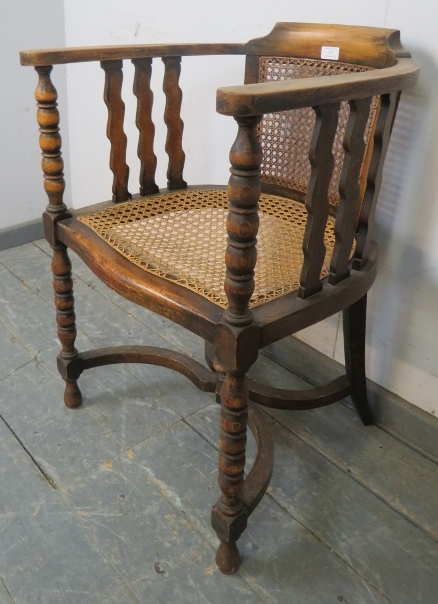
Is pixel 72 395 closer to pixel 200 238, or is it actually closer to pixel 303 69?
pixel 200 238

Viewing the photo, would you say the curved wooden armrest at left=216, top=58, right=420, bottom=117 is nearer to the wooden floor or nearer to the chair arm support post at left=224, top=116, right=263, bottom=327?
the chair arm support post at left=224, top=116, right=263, bottom=327

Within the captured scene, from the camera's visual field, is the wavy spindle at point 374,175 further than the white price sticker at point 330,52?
No

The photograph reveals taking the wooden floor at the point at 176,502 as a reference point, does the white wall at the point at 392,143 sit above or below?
above

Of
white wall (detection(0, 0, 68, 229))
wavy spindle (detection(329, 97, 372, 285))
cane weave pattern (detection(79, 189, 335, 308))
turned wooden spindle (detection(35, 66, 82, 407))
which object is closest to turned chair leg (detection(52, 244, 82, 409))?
turned wooden spindle (detection(35, 66, 82, 407))

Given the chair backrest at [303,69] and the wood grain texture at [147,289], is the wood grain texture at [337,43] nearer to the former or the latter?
the chair backrest at [303,69]

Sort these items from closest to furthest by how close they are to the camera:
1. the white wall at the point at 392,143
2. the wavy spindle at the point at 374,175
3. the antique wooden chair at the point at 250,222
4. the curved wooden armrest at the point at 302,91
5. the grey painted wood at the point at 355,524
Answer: the curved wooden armrest at the point at 302,91
the antique wooden chair at the point at 250,222
the wavy spindle at the point at 374,175
the grey painted wood at the point at 355,524
the white wall at the point at 392,143

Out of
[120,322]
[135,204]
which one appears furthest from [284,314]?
[120,322]

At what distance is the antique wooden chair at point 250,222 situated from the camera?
77cm

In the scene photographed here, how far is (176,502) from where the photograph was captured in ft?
3.68

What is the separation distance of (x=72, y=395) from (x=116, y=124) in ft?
Result: 1.96

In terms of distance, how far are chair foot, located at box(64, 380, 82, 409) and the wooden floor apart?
0.02 metres

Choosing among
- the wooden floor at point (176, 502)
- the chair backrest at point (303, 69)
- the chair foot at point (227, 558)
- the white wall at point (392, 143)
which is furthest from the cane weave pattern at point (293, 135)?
the chair foot at point (227, 558)

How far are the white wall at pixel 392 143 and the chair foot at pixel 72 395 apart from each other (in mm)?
564

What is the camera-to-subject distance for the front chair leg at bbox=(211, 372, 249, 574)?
865mm
